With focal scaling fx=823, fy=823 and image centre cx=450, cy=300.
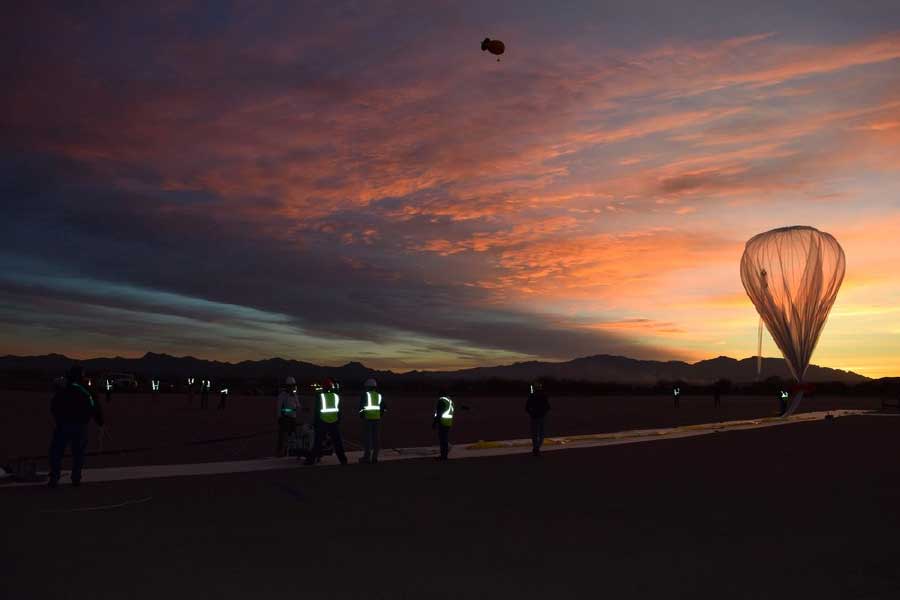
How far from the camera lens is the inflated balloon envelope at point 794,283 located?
43.9 meters

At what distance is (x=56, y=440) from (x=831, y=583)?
40.3ft

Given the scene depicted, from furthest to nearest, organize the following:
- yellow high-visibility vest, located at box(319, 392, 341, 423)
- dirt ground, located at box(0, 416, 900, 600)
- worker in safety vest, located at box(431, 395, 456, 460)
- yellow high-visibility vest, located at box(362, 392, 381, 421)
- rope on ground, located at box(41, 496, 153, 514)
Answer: worker in safety vest, located at box(431, 395, 456, 460) → yellow high-visibility vest, located at box(362, 392, 381, 421) → yellow high-visibility vest, located at box(319, 392, 341, 423) → rope on ground, located at box(41, 496, 153, 514) → dirt ground, located at box(0, 416, 900, 600)

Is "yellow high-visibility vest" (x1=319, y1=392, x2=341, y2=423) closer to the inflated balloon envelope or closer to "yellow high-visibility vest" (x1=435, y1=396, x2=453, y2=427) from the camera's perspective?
"yellow high-visibility vest" (x1=435, y1=396, x2=453, y2=427)

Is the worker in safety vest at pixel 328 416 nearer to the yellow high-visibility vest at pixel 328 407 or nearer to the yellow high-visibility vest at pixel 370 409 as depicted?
the yellow high-visibility vest at pixel 328 407

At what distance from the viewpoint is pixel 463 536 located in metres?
10.0

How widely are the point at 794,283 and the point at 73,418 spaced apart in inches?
1556

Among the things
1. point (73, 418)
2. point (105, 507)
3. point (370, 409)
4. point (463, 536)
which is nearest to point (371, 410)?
point (370, 409)

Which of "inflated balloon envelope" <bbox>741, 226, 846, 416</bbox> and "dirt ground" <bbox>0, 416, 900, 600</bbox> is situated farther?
"inflated balloon envelope" <bbox>741, 226, 846, 416</bbox>

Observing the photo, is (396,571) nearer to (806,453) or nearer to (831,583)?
(831,583)

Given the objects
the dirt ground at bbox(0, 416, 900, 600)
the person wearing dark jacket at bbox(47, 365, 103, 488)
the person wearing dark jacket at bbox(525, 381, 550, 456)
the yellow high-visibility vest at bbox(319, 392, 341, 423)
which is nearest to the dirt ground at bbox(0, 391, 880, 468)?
the person wearing dark jacket at bbox(47, 365, 103, 488)

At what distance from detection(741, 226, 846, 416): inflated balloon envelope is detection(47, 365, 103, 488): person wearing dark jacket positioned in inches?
1534

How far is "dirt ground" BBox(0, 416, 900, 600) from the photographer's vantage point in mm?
7590

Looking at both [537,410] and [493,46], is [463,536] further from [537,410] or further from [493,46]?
[493,46]

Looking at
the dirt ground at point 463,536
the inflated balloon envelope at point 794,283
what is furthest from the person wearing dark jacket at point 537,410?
the inflated balloon envelope at point 794,283
